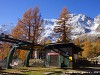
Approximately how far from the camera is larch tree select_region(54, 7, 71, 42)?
5558 cm

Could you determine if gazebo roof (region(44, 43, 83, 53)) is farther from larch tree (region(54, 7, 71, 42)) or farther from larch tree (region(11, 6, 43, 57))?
larch tree (region(54, 7, 71, 42))

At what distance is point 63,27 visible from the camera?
2219 inches

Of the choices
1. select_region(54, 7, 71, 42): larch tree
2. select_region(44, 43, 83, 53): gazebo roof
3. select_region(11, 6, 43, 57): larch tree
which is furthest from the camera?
select_region(54, 7, 71, 42): larch tree

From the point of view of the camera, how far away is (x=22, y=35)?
51.2m

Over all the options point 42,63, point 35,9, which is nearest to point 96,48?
point 35,9

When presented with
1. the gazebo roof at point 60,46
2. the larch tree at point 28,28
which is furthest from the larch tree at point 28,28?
the gazebo roof at point 60,46

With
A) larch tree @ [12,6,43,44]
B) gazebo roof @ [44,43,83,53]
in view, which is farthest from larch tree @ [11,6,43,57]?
gazebo roof @ [44,43,83,53]

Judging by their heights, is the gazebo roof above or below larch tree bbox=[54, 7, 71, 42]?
below

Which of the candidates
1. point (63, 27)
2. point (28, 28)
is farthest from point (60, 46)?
point (63, 27)

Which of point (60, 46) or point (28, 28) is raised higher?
point (28, 28)

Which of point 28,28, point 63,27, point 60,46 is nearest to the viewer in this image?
point 60,46

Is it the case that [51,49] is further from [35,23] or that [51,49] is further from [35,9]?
[35,9]

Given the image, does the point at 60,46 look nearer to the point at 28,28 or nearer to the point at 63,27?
the point at 28,28

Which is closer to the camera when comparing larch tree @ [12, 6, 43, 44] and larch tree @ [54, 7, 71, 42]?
larch tree @ [12, 6, 43, 44]
